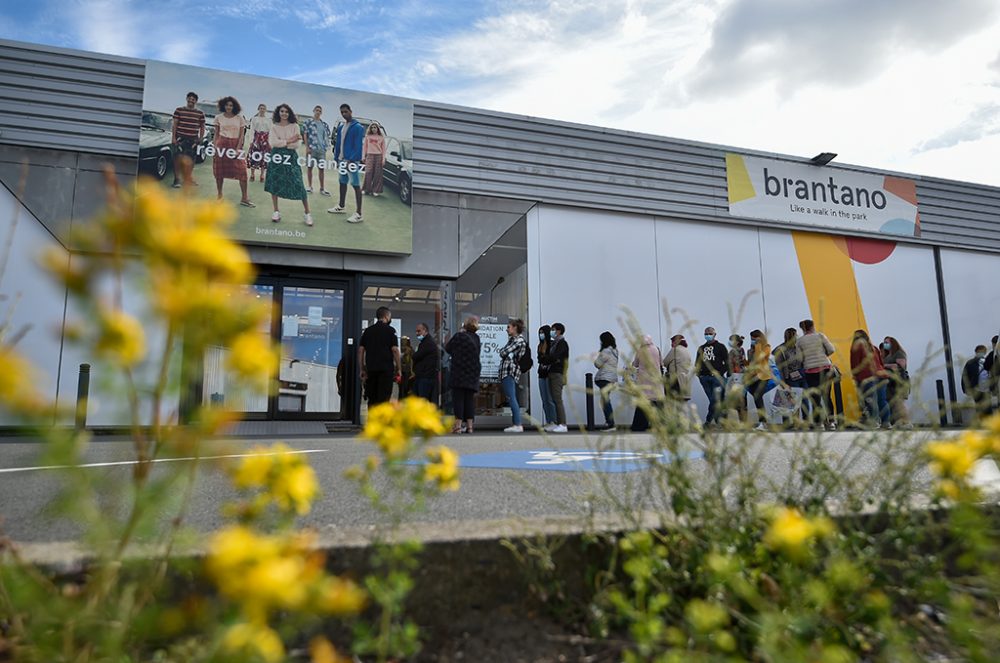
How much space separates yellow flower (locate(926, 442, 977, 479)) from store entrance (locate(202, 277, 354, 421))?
10.0 metres

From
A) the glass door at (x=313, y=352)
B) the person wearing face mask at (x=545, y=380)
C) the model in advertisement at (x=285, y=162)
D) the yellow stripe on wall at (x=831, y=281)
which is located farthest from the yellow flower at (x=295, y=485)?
the yellow stripe on wall at (x=831, y=281)

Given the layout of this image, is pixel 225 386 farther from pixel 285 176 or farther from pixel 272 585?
pixel 285 176

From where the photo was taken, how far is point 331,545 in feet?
5.46

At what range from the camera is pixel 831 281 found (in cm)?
1378

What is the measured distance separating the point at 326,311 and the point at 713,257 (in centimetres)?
762

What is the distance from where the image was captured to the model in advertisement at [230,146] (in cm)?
1045

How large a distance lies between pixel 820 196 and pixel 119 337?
50.4 ft

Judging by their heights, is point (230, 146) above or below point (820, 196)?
below

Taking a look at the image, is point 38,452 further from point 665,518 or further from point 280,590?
point 665,518

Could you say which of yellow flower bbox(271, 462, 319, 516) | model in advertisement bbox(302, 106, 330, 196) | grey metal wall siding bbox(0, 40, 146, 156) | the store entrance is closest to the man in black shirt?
the store entrance

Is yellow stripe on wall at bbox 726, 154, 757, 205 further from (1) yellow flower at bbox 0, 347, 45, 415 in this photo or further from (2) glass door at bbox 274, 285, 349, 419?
(1) yellow flower at bbox 0, 347, 45, 415

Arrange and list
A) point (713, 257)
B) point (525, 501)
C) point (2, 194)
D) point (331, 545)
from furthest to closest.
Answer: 1. point (713, 257)
2. point (2, 194)
3. point (525, 501)
4. point (331, 545)

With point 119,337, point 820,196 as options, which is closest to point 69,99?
point 119,337

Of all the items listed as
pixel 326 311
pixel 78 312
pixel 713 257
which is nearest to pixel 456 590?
pixel 78 312
